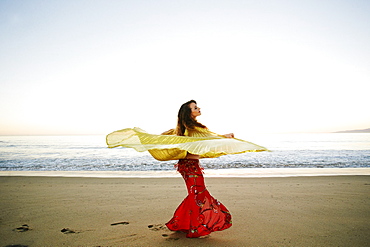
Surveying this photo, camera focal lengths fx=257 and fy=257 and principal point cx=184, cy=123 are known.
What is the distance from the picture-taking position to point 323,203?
18.9 ft

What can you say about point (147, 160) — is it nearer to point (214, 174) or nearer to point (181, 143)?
point (214, 174)

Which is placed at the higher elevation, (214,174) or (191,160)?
(191,160)

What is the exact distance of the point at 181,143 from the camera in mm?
3148

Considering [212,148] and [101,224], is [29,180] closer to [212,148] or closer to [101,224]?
[101,224]

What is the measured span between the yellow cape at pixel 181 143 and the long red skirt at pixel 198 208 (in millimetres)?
271

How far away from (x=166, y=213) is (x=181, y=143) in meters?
2.50

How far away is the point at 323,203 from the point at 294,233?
2.33 meters

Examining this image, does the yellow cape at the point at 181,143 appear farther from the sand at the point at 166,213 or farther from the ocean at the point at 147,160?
the ocean at the point at 147,160

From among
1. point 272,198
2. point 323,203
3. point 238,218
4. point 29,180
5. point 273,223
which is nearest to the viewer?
point 273,223

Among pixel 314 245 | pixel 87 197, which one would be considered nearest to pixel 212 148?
pixel 314 245

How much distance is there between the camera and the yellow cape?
2971 mm

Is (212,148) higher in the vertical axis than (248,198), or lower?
higher

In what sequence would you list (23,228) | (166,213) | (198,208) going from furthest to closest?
(166,213), (23,228), (198,208)

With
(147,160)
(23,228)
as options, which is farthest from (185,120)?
(147,160)
